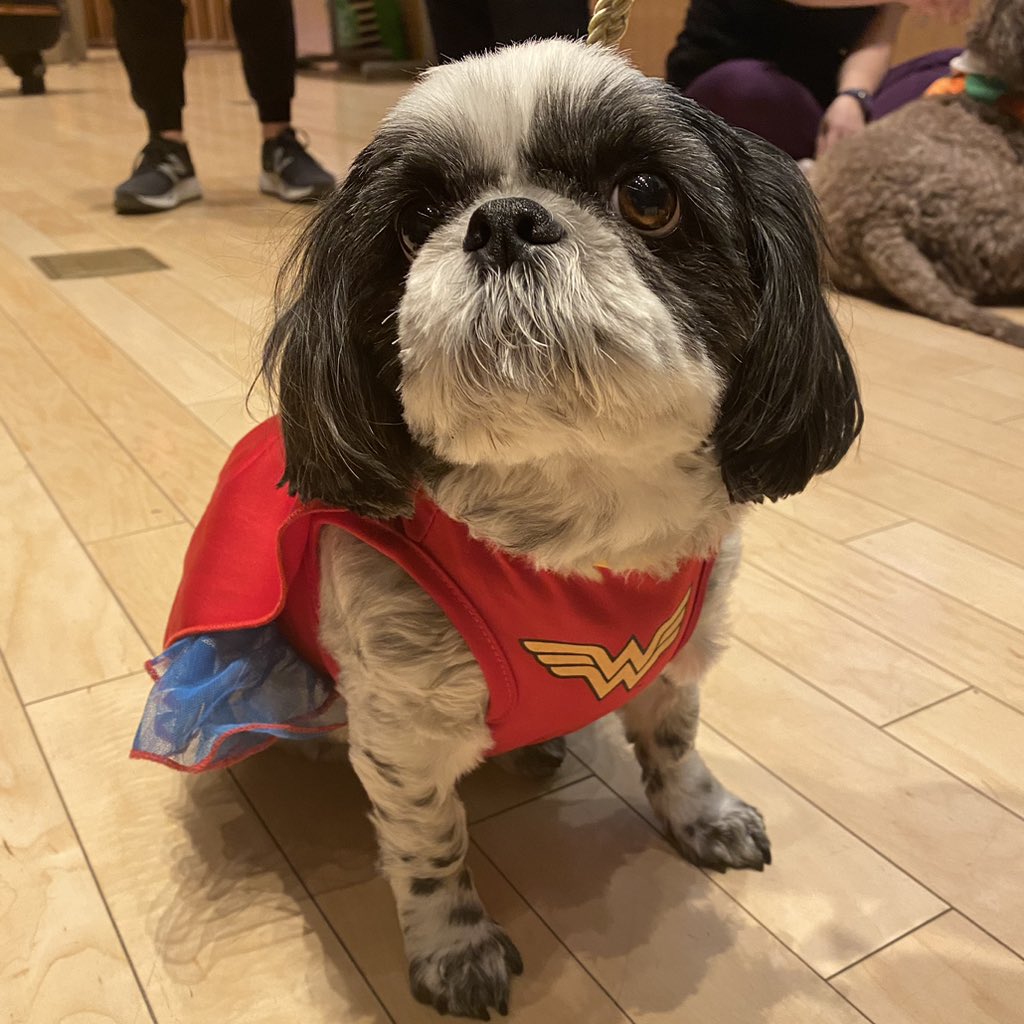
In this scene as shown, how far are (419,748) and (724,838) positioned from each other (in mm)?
370

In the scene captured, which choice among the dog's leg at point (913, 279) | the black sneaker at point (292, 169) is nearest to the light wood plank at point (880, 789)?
the dog's leg at point (913, 279)

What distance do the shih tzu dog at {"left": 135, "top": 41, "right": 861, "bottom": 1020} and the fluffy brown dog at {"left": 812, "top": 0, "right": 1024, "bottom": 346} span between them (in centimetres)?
198

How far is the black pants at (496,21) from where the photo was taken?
2061mm

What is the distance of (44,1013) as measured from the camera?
93 cm

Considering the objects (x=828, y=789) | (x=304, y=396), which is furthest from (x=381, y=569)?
(x=828, y=789)

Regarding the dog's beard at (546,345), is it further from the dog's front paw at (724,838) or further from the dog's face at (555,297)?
the dog's front paw at (724,838)

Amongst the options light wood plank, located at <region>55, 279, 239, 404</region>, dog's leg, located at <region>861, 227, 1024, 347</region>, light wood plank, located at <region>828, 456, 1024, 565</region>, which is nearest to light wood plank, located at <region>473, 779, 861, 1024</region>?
light wood plank, located at <region>828, 456, 1024, 565</region>

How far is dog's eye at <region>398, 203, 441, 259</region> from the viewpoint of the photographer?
2.54 ft

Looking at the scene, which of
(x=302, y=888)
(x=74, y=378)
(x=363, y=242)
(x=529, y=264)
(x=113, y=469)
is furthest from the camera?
(x=74, y=378)

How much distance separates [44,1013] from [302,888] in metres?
0.25

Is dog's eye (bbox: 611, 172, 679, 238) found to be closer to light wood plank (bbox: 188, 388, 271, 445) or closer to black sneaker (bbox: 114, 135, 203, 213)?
light wood plank (bbox: 188, 388, 271, 445)

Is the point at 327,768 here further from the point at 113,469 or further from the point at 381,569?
the point at 113,469

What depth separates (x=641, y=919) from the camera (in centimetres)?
103

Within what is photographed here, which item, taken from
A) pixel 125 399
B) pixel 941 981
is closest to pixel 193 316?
pixel 125 399
